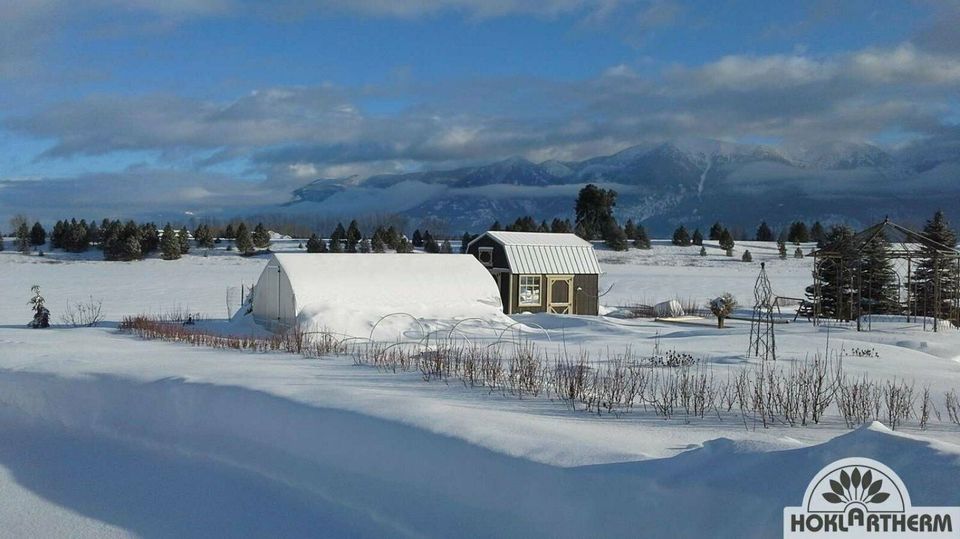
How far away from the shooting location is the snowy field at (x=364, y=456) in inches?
211

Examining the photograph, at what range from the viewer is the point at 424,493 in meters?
6.32

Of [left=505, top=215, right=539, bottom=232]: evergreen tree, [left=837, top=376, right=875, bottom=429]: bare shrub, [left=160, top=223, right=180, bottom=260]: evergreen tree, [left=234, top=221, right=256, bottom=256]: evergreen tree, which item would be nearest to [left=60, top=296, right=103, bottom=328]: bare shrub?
[left=837, top=376, right=875, bottom=429]: bare shrub

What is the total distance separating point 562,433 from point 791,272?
5213 cm

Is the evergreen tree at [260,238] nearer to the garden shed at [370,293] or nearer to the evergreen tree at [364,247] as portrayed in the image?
the evergreen tree at [364,247]

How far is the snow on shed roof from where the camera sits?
28.3 m

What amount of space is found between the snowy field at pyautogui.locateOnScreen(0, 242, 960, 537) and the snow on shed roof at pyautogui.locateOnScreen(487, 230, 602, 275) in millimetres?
15602

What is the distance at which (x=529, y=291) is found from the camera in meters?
28.4

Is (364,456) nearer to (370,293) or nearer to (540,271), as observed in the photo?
(370,293)

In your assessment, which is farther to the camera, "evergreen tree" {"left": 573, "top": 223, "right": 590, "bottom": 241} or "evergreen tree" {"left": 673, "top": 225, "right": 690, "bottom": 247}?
"evergreen tree" {"left": 673, "top": 225, "right": 690, "bottom": 247}

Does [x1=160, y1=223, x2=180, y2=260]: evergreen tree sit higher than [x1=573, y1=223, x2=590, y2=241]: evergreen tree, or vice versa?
[x1=573, y1=223, x2=590, y2=241]: evergreen tree

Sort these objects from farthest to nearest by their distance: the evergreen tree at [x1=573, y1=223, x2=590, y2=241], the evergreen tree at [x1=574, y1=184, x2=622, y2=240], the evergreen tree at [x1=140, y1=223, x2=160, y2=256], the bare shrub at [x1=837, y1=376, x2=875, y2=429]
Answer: the evergreen tree at [x1=574, y1=184, x2=622, y2=240]
the evergreen tree at [x1=573, y1=223, x2=590, y2=241]
the evergreen tree at [x1=140, y1=223, x2=160, y2=256]
the bare shrub at [x1=837, y1=376, x2=875, y2=429]

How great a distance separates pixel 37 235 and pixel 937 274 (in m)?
64.0

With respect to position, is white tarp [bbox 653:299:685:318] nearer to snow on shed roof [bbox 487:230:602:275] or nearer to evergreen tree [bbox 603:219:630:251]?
snow on shed roof [bbox 487:230:602:275]

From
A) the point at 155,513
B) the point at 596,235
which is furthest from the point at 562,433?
the point at 596,235
